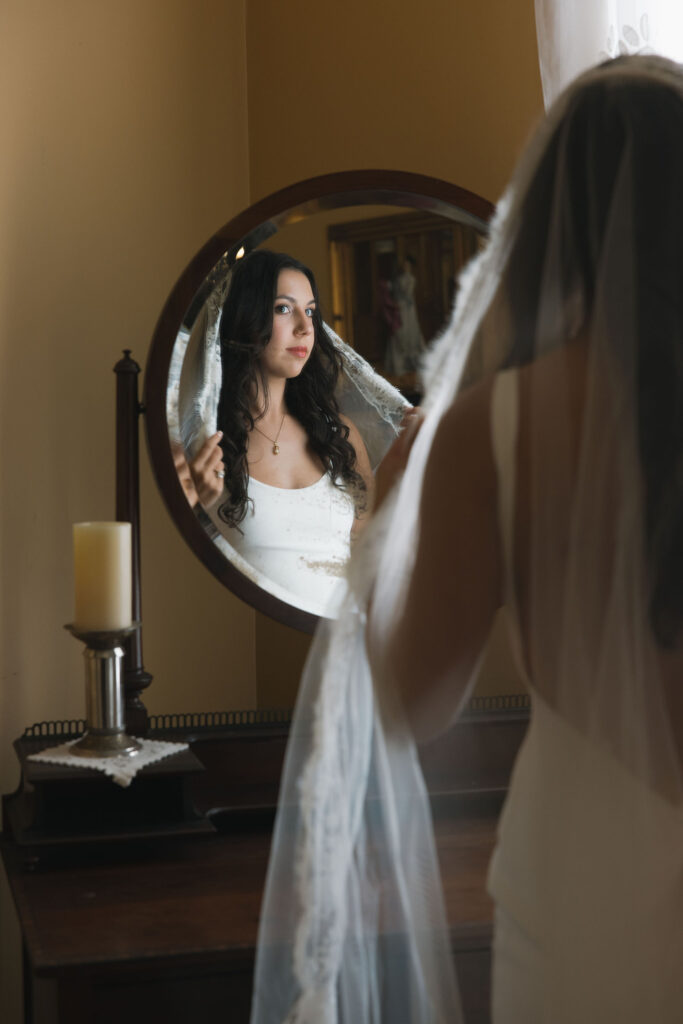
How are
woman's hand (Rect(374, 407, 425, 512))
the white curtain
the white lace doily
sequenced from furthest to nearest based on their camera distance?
the white curtain → the white lace doily → woman's hand (Rect(374, 407, 425, 512))

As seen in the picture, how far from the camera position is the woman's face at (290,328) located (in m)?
1.33

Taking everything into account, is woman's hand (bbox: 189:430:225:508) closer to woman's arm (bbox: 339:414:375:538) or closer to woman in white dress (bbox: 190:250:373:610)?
woman in white dress (bbox: 190:250:373:610)

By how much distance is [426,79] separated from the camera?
1520 millimetres

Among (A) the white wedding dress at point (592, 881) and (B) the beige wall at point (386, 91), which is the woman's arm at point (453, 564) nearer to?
(A) the white wedding dress at point (592, 881)

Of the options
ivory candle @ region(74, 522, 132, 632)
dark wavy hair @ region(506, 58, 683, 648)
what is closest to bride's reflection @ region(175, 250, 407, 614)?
ivory candle @ region(74, 522, 132, 632)

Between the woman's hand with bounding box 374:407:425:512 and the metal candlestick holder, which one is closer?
the woman's hand with bounding box 374:407:425:512

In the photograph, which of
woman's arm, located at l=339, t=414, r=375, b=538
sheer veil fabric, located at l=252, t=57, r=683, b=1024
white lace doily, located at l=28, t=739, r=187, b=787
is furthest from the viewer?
woman's arm, located at l=339, t=414, r=375, b=538

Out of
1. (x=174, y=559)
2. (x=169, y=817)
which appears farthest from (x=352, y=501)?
(x=169, y=817)

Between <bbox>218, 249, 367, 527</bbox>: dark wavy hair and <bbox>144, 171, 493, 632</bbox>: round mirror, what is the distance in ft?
0.03

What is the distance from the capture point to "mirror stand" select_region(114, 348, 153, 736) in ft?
4.23

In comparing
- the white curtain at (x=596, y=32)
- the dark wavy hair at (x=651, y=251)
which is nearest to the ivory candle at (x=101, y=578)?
the dark wavy hair at (x=651, y=251)

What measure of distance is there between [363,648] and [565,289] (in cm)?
30

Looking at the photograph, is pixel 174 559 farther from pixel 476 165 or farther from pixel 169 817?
pixel 476 165

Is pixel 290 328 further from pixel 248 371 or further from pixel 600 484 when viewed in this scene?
pixel 600 484
